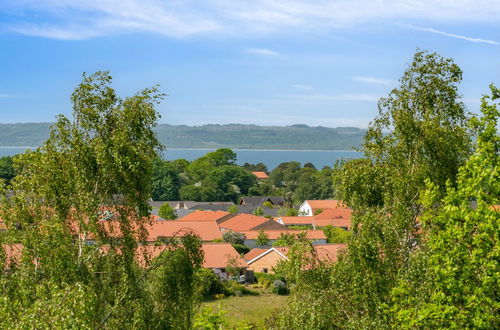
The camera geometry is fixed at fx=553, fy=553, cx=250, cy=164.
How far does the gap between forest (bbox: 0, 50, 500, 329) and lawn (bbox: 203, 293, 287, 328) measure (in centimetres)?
2383

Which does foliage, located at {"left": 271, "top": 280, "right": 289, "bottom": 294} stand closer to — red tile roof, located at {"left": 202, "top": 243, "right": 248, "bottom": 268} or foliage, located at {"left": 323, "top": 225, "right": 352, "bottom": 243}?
red tile roof, located at {"left": 202, "top": 243, "right": 248, "bottom": 268}

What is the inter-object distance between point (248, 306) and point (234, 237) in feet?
70.0

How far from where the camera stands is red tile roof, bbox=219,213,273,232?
2761 inches

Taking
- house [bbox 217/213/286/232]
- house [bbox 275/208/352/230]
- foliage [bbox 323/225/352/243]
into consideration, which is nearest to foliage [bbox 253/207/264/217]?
house [bbox 275/208/352/230]

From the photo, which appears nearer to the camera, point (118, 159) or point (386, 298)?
point (118, 159)

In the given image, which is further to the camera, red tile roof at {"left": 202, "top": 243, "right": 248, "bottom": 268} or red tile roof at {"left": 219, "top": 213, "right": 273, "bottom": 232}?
red tile roof at {"left": 219, "top": 213, "right": 273, "bottom": 232}

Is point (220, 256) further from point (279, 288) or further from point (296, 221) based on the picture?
point (296, 221)

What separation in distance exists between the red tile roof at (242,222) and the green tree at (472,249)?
58.7 metres

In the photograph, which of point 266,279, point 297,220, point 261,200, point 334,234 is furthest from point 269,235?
point 261,200

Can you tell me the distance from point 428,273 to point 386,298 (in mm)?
1638

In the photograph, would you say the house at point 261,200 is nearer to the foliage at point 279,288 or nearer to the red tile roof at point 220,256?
the red tile roof at point 220,256

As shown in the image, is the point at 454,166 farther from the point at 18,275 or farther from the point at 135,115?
the point at 18,275

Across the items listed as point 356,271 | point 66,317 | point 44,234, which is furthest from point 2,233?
point 356,271

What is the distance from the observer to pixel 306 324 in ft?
45.8
